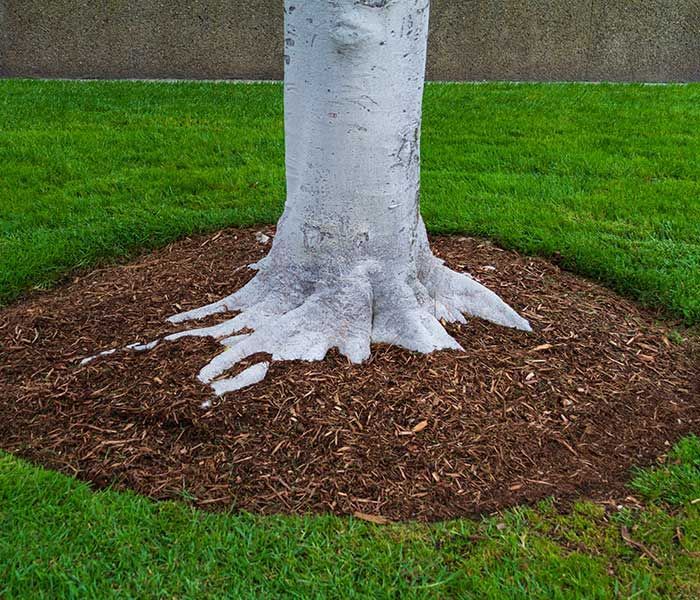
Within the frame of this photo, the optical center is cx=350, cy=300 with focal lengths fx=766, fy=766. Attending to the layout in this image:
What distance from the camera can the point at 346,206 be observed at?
3361 millimetres

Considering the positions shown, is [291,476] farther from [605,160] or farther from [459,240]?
[605,160]

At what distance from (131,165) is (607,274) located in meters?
3.96

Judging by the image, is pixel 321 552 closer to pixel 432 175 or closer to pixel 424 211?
pixel 424 211

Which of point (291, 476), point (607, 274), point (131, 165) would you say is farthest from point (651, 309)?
point (131, 165)

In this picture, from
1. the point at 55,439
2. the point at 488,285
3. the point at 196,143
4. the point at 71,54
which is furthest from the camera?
the point at 71,54

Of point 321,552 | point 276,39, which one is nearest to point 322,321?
point 321,552

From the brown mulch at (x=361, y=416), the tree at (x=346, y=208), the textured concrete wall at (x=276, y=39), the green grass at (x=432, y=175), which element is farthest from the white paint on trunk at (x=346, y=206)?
the textured concrete wall at (x=276, y=39)

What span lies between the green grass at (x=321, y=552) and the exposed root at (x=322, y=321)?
754 millimetres

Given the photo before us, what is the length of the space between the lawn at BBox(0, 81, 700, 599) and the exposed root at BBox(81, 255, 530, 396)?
85cm

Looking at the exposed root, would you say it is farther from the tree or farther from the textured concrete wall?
the textured concrete wall

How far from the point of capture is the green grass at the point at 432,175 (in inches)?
190

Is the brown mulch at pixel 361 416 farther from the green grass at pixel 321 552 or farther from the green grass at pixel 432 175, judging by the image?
the green grass at pixel 432 175

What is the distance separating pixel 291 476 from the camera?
2846mm

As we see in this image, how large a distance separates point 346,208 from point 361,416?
0.92m
